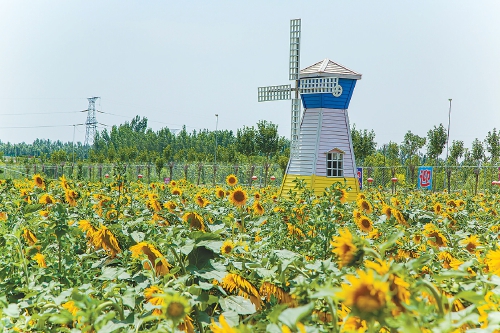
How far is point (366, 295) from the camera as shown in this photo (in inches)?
31.3

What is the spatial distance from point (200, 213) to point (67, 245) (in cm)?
65

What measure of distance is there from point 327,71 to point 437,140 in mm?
15912

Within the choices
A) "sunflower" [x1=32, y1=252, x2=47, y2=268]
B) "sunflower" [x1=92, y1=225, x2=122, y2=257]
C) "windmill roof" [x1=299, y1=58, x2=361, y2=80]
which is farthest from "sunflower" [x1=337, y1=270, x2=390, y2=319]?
"windmill roof" [x1=299, y1=58, x2=361, y2=80]

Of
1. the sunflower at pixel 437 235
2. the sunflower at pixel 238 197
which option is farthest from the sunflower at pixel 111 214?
the sunflower at pixel 437 235

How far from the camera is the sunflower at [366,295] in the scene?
783 millimetres

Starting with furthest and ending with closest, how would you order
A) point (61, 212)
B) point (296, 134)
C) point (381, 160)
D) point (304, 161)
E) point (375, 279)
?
point (381, 160), point (296, 134), point (304, 161), point (61, 212), point (375, 279)

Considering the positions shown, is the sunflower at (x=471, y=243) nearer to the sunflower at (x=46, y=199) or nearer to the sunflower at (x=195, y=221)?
the sunflower at (x=195, y=221)

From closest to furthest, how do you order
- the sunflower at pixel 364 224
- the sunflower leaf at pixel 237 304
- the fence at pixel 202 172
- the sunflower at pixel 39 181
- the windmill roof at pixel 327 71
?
the sunflower leaf at pixel 237 304
the sunflower at pixel 364 224
the sunflower at pixel 39 181
the windmill roof at pixel 327 71
the fence at pixel 202 172

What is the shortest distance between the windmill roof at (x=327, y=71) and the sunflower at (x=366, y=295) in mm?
15290

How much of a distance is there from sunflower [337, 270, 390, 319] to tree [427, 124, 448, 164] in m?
30.5

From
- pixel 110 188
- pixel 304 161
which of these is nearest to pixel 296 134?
pixel 304 161

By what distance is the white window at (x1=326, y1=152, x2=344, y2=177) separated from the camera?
15.5 meters

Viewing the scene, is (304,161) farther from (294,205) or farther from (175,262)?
(175,262)

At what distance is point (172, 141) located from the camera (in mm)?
62750
